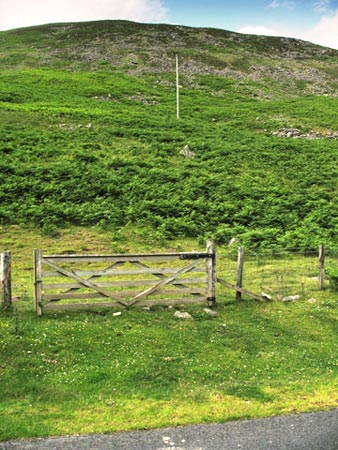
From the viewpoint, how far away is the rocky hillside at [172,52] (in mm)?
70438

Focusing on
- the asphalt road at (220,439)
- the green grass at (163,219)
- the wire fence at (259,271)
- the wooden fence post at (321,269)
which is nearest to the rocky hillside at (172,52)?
the green grass at (163,219)

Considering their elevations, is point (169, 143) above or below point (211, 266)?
above

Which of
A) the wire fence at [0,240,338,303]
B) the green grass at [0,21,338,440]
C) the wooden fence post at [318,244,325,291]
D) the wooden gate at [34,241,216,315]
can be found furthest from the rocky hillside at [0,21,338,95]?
the wooden gate at [34,241,216,315]

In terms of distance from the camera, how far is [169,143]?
39438mm

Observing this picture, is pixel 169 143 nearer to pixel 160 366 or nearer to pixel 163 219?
pixel 163 219

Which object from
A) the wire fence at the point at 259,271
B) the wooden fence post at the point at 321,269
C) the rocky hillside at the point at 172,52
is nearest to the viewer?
the wire fence at the point at 259,271

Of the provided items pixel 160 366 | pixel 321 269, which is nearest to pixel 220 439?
pixel 160 366

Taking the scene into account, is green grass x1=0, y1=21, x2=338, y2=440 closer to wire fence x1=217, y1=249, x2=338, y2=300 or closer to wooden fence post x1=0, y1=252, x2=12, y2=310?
wire fence x1=217, y1=249, x2=338, y2=300

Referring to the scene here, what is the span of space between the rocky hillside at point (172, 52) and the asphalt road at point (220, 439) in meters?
61.6

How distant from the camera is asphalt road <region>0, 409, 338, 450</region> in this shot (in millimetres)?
8102

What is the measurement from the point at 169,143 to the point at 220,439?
3284 cm

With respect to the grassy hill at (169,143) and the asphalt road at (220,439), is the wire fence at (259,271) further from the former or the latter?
the asphalt road at (220,439)

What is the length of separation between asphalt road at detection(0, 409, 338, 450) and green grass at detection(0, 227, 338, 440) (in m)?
0.28

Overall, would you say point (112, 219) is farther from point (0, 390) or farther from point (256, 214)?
point (0, 390)
